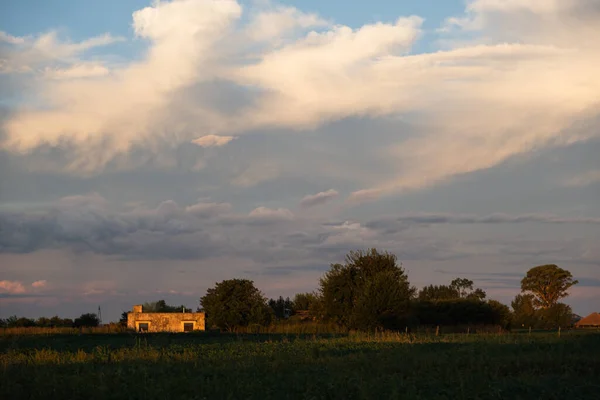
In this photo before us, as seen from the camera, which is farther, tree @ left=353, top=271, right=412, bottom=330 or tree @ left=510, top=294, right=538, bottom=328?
tree @ left=510, top=294, right=538, bottom=328

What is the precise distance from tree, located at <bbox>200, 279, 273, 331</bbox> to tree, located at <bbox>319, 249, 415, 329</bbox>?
6.19 meters

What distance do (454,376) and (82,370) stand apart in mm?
10936

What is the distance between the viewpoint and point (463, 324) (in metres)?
65.2

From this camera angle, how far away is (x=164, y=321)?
7044 centimetres

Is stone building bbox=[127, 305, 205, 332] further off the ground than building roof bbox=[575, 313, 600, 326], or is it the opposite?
stone building bbox=[127, 305, 205, 332]

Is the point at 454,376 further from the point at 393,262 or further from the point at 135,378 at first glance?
the point at 393,262

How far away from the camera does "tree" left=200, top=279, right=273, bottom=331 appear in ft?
212

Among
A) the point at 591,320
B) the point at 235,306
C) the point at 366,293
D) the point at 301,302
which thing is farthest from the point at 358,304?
the point at 591,320

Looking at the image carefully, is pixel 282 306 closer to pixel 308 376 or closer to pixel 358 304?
pixel 358 304


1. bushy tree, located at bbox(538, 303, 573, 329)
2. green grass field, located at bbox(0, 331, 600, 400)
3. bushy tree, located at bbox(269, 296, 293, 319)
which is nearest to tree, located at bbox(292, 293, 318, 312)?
bushy tree, located at bbox(269, 296, 293, 319)

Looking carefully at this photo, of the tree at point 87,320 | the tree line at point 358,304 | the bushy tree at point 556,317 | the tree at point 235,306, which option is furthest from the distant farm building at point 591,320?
the tree at point 87,320

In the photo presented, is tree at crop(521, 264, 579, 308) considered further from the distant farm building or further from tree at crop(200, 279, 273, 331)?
tree at crop(200, 279, 273, 331)

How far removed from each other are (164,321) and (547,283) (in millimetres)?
67414

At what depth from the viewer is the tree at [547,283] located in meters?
108
